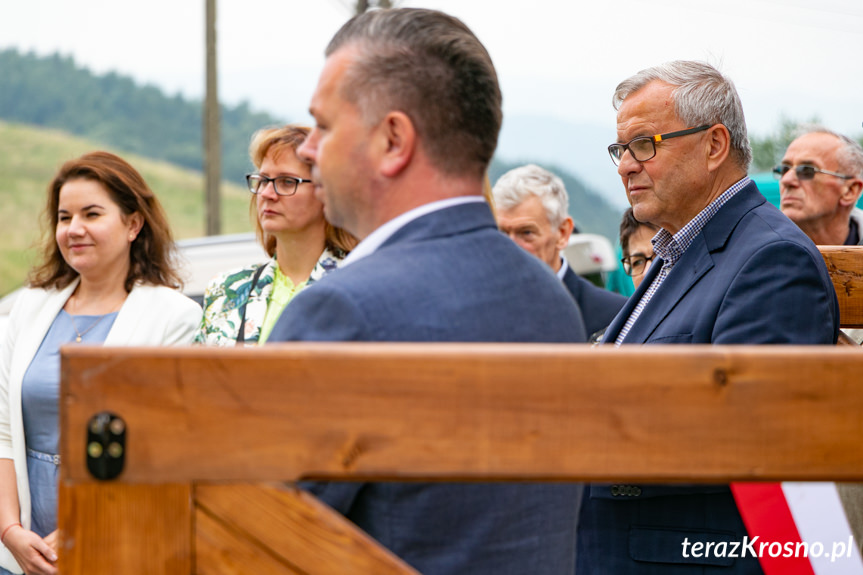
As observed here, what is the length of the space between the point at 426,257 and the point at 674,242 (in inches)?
56.5

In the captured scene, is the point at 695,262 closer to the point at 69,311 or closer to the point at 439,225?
the point at 439,225

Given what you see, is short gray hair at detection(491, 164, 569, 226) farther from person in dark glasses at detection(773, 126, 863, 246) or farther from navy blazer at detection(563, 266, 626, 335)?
person in dark glasses at detection(773, 126, 863, 246)

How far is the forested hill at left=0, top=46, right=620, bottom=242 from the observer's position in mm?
37469

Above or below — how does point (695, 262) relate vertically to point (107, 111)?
below

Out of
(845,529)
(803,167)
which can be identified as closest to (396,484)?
(845,529)

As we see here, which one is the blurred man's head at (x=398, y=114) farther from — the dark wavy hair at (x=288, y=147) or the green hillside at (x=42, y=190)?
the green hillside at (x=42, y=190)

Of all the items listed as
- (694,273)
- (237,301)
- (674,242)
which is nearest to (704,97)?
(674,242)

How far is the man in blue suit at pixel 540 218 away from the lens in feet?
14.8

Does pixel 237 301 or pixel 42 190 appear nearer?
pixel 237 301

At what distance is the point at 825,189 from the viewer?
4.89 m

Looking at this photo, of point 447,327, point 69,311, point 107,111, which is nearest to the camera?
point 447,327

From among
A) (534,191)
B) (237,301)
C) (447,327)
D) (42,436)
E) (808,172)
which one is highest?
(808,172)

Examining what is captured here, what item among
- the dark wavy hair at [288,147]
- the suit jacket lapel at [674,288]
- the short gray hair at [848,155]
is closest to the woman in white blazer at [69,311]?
the dark wavy hair at [288,147]

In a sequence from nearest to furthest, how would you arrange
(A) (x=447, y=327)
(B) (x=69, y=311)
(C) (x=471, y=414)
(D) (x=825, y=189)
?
(C) (x=471, y=414)
(A) (x=447, y=327)
(B) (x=69, y=311)
(D) (x=825, y=189)
